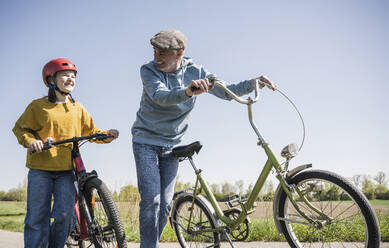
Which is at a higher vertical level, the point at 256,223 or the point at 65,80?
the point at 65,80

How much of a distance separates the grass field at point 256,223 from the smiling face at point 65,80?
257 cm

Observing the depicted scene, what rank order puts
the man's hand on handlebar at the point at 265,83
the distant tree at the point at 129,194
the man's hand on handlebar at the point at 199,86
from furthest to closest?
the distant tree at the point at 129,194
the man's hand on handlebar at the point at 265,83
the man's hand on handlebar at the point at 199,86

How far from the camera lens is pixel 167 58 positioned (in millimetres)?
3270

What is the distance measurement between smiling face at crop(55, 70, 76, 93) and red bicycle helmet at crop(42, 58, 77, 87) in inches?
2.3

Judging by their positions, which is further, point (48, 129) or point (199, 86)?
point (48, 129)

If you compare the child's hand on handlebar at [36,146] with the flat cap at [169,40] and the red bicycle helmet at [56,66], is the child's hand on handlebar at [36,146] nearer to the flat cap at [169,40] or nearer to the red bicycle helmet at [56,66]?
the red bicycle helmet at [56,66]

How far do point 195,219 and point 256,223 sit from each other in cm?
198

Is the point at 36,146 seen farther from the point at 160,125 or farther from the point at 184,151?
the point at 184,151

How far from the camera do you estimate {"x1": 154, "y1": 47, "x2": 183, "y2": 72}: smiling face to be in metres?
3.24

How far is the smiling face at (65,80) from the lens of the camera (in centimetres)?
373

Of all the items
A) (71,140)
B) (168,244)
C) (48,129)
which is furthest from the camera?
(168,244)

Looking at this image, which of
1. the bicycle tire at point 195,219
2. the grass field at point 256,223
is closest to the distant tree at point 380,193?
the grass field at point 256,223

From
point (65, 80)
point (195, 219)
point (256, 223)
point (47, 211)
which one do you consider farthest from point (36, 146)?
point (256, 223)

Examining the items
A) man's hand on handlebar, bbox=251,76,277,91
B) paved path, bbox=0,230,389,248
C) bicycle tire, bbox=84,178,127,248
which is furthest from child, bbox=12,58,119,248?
paved path, bbox=0,230,389,248
